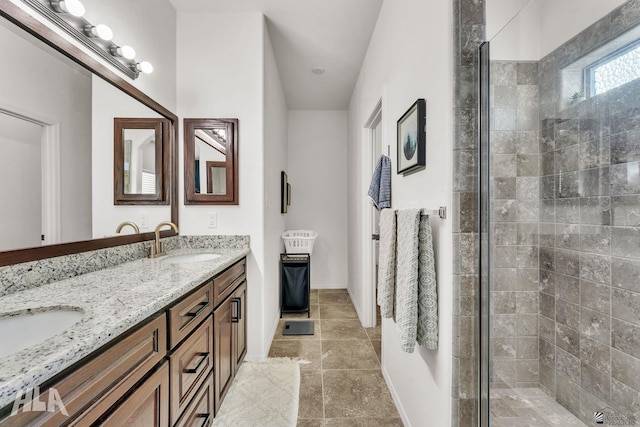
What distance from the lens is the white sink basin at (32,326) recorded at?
791 mm

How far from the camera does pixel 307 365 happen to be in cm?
214

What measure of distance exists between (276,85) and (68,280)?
99.8 inches

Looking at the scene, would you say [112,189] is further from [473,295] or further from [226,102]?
[473,295]

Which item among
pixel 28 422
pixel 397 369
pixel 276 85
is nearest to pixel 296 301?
pixel 397 369

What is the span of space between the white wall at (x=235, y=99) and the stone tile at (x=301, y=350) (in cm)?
22

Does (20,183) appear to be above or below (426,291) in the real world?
above

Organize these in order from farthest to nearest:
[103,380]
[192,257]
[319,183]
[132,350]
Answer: [319,183]
[192,257]
[132,350]
[103,380]

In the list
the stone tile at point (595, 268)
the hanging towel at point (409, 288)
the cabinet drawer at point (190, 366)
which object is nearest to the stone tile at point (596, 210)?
the stone tile at point (595, 268)

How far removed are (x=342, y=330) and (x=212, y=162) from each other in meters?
2.00

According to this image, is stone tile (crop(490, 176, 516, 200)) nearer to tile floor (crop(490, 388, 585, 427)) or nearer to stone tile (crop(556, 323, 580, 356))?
stone tile (crop(556, 323, 580, 356))

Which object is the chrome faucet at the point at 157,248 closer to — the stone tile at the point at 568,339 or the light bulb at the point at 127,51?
the light bulb at the point at 127,51

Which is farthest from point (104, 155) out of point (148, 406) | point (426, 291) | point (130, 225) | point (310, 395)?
point (310, 395)

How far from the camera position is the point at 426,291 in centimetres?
121

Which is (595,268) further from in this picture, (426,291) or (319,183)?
(319,183)
